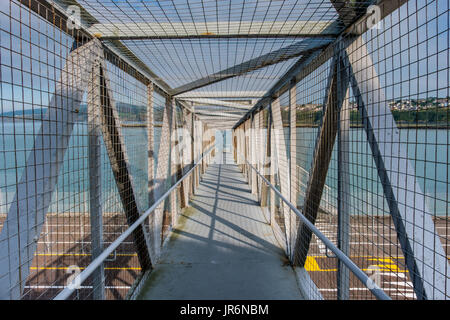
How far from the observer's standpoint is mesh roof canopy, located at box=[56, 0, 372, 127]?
1.22 m

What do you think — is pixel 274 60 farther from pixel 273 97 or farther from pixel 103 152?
pixel 273 97

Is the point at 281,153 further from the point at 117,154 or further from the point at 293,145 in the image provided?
the point at 117,154

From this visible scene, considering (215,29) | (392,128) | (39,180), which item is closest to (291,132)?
(215,29)

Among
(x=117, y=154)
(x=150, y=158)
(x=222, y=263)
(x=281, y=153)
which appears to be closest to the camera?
(x=117, y=154)

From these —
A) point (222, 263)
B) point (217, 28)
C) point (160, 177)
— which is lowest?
point (222, 263)

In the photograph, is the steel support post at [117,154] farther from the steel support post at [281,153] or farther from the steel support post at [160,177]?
the steel support post at [281,153]

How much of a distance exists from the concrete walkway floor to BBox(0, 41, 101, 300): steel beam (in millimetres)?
1187

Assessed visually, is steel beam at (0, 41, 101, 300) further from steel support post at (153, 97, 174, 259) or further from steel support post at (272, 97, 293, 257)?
steel support post at (272, 97, 293, 257)

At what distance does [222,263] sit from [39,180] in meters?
1.70

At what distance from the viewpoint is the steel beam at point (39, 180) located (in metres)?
0.96

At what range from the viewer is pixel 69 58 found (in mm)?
1271

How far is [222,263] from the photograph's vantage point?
7.93ft
